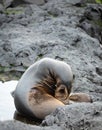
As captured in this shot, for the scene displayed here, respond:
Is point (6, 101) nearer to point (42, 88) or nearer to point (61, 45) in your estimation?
point (42, 88)

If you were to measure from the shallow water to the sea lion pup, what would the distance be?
174mm

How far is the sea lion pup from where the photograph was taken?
23.2ft

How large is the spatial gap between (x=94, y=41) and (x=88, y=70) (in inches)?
77.2

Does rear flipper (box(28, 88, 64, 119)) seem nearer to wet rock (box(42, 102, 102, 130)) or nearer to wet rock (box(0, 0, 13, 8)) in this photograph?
wet rock (box(42, 102, 102, 130))

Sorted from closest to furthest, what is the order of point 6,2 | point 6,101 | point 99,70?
point 6,101 < point 99,70 < point 6,2

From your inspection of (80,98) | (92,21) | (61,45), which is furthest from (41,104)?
(92,21)

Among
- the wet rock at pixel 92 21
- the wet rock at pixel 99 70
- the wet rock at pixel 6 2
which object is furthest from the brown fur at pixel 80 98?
the wet rock at pixel 6 2

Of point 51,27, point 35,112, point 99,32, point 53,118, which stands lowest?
point 99,32

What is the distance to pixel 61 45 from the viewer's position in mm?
10547

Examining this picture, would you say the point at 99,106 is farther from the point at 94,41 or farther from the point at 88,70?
the point at 94,41

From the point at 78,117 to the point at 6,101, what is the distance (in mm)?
2534

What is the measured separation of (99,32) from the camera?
45.5 ft

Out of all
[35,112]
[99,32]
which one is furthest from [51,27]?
[35,112]

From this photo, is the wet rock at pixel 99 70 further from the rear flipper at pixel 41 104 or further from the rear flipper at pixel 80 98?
the rear flipper at pixel 41 104
